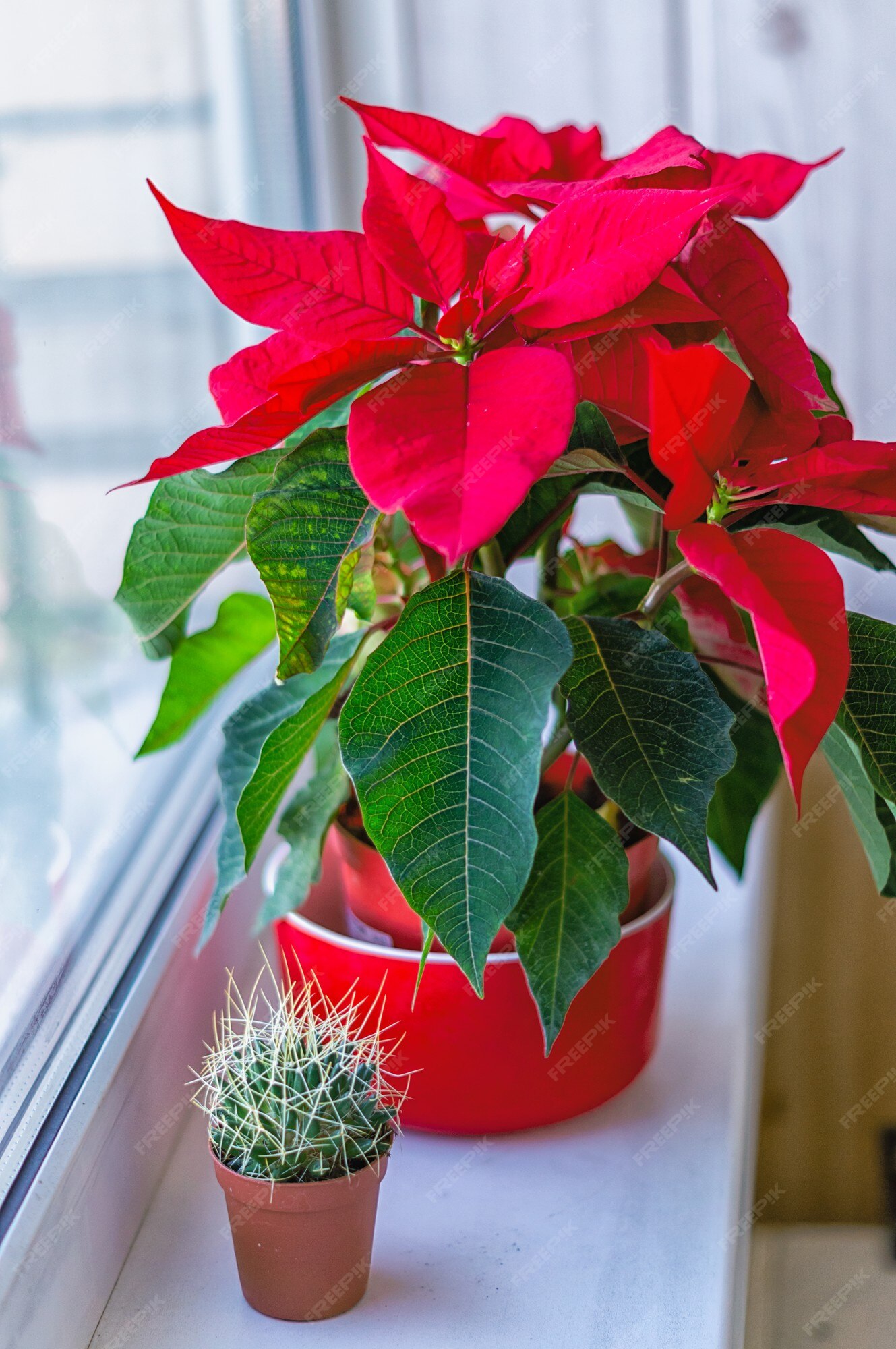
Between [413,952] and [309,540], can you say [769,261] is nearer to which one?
[309,540]

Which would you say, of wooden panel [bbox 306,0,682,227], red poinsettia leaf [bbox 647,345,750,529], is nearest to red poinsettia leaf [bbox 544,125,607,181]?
red poinsettia leaf [bbox 647,345,750,529]

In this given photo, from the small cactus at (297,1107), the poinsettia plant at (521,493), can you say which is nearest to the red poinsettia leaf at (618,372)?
the poinsettia plant at (521,493)

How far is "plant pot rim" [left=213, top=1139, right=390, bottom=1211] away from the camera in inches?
23.2

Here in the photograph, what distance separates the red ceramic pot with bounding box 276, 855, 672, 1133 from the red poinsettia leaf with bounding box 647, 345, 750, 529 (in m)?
0.29

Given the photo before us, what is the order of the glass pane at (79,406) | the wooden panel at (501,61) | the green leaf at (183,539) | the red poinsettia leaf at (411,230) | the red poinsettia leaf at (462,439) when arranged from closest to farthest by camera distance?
the red poinsettia leaf at (462,439) → the red poinsettia leaf at (411,230) → the green leaf at (183,539) → the glass pane at (79,406) → the wooden panel at (501,61)

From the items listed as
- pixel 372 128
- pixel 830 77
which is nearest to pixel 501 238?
pixel 372 128

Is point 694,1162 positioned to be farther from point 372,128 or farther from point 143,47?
point 143,47

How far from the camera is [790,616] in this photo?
50 cm

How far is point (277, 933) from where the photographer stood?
0.79 m

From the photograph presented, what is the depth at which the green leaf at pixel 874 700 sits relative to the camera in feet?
1.94

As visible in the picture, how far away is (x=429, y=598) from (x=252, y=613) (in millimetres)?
227

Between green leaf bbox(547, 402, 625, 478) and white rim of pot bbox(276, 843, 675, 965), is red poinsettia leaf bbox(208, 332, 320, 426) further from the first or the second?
white rim of pot bbox(276, 843, 675, 965)

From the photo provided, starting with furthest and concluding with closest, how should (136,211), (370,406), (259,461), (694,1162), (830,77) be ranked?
1. (830,77)
2. (136,211)
3. (694,1162)
4. (259,461)
5. (370,406)

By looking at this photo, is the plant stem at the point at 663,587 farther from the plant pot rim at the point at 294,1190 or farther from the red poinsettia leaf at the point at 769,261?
the plant pot rim at the point at 294,1190
